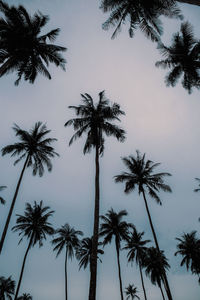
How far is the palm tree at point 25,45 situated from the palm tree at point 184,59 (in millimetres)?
10302

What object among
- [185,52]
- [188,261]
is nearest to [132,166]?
[185,52]

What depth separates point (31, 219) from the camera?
25953 mm

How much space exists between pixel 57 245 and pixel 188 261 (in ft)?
77.7

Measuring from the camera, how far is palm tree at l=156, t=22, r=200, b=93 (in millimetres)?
16469

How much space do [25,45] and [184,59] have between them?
46.5ft

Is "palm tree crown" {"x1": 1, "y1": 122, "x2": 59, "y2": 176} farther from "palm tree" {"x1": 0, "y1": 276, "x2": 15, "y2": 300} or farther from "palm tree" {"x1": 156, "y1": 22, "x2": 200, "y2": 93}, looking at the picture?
"palm tree" {"x1": 0, "y1": 276, "x2": 15, "y2": 300}

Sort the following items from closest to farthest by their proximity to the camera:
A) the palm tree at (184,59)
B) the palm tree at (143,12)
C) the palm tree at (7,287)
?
the palm tree at (143,12) → the palm tree at (184,59) → the palm tree at (7,287)

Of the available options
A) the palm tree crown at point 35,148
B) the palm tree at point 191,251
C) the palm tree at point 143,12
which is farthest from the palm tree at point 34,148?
the palm tree at point 191,251

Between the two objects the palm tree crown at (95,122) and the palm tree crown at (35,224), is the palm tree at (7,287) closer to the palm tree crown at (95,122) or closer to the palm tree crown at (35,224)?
the palm tree crown at (35,224)

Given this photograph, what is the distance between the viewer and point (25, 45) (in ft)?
44.3

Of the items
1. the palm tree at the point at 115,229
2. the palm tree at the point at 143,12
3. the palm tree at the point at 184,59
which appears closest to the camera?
the palm tree at the point at 143,12

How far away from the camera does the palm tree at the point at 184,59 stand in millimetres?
16469

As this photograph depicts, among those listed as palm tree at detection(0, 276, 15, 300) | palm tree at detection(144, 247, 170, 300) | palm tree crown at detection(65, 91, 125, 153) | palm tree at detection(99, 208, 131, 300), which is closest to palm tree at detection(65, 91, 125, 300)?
palm tree crown at detection(65, 91, 125, 153)

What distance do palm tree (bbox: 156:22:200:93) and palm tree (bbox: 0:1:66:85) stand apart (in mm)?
10302
